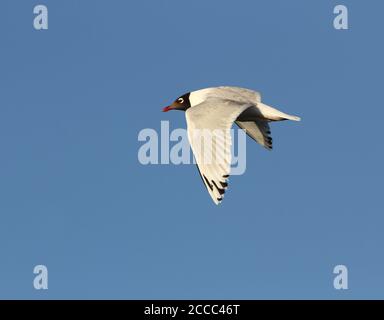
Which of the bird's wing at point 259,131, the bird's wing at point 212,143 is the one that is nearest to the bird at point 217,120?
the bird's wing at point 212,143

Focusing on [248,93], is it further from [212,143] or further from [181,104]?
[212,143]

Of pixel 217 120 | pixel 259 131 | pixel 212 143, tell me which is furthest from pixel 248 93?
pixel 212 143

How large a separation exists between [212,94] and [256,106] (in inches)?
29.8

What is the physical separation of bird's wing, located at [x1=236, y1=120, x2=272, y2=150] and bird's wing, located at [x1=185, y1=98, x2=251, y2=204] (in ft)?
10.0

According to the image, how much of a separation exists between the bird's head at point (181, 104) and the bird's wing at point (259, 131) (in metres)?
1.05

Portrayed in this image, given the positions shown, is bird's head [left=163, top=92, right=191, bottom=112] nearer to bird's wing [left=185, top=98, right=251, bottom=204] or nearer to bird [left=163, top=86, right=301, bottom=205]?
bird [left=163, top=86, right=301, bottom=205]

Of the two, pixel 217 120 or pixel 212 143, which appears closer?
pixel 212 143

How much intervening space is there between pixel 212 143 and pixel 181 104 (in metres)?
3.83

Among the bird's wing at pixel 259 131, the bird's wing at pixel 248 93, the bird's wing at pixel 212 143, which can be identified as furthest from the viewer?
the bird's wing at pixel 259 131

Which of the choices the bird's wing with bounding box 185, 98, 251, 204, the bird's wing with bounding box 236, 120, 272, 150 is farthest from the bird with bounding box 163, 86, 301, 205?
the bird's wing with bounding box 236, 120, 272, 150

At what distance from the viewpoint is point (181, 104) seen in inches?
522

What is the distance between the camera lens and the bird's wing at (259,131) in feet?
44.3

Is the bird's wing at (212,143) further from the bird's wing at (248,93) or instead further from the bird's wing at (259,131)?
the bird's wing at (259,131)
